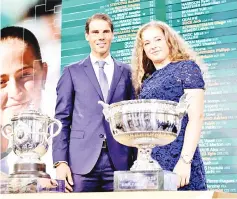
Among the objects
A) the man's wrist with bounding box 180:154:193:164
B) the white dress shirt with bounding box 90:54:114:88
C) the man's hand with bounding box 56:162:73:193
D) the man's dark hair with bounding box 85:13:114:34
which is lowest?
the man's hand with bounding box 56:162:73:193

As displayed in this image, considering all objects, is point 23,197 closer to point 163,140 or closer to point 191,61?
point 163,140

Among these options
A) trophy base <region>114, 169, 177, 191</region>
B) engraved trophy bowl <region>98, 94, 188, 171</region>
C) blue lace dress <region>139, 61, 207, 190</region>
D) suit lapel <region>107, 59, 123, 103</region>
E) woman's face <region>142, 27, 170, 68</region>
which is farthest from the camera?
suit lapel <region>107, 59, 123, 103</region>

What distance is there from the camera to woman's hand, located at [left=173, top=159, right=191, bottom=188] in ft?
6.41

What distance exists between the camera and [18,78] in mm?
2750

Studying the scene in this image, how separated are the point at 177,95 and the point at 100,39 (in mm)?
600

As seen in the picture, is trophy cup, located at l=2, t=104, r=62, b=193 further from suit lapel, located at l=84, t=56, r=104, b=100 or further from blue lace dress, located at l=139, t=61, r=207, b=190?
suit lapel, located at l=84, t=56, r=104, b=100

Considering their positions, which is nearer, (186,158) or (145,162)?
(145,162)

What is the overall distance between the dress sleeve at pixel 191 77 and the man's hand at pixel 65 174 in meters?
0.68

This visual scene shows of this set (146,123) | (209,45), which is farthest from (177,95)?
(146,123)

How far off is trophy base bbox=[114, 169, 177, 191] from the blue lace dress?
1.78 ft

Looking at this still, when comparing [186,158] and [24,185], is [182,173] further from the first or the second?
[24,185]

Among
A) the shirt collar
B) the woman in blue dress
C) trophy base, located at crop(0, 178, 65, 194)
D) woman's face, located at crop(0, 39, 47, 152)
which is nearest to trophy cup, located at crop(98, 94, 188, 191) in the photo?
trophy base, located at crop(0, 178, 65, 194)

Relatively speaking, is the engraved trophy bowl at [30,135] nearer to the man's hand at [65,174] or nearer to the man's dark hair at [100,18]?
the man's hand at [65,174]

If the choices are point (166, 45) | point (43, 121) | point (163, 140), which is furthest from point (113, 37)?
point (163, 140)
